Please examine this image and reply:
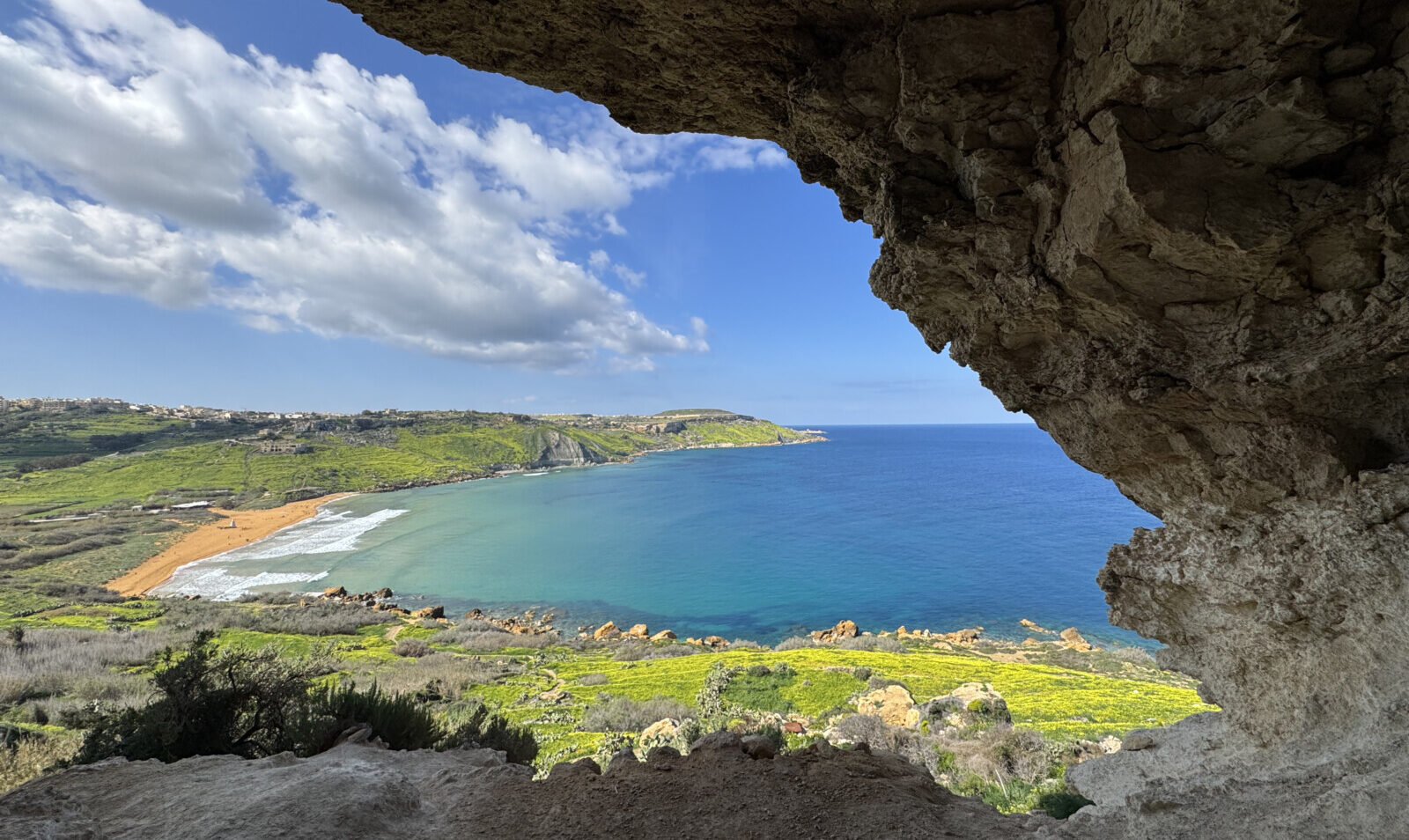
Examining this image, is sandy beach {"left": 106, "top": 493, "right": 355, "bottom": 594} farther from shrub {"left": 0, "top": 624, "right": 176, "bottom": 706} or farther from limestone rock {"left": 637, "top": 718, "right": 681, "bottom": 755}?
limestone rock {"left": 637, "top": 718, "right": 681, "bottom": 755}

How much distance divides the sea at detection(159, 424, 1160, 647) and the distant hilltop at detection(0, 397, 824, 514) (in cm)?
1344

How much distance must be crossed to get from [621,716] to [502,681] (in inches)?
258

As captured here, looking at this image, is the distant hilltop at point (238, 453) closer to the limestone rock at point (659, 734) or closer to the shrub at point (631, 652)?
the shrub at point (631, 652)

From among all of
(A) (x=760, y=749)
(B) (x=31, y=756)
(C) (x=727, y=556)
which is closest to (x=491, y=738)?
(A) (x=760, y=749)

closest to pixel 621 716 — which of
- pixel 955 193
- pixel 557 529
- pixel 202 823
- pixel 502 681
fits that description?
pixel 502 681

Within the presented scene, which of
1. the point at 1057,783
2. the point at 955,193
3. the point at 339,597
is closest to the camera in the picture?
the point at 955,193

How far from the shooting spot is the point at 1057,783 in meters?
8.55

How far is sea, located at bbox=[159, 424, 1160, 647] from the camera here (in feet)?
108

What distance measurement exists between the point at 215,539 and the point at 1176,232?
2642 inches

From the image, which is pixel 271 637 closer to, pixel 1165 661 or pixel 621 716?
pixel 621 716

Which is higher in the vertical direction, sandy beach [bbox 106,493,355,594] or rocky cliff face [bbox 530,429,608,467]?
rocky cliff face [bbox 530,429,608,467]

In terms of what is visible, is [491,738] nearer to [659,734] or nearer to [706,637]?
[659,734]

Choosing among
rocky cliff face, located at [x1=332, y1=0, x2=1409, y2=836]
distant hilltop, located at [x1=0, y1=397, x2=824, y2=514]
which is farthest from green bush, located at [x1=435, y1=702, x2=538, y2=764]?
distant hilltop, located at [x1=0, y1=397, x2=824, y2=514]

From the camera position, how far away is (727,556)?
4781 cm
